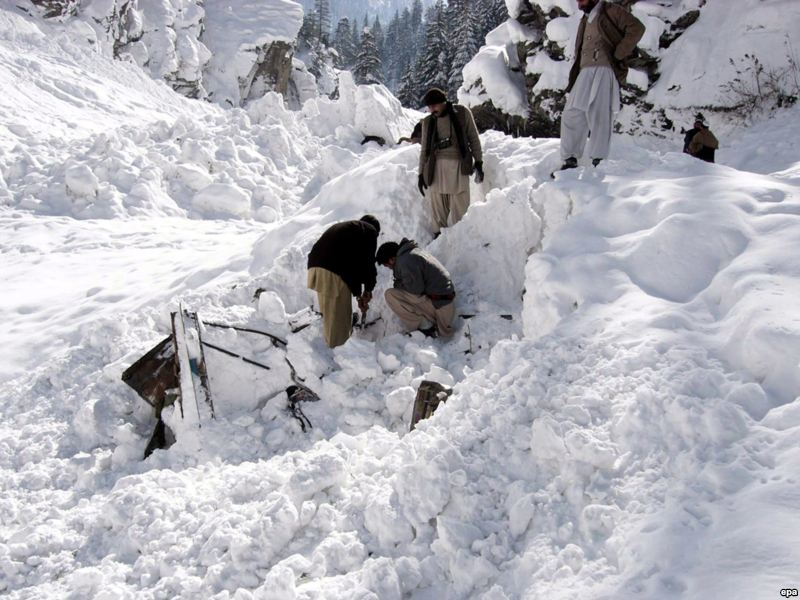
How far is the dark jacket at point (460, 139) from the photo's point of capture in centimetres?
567

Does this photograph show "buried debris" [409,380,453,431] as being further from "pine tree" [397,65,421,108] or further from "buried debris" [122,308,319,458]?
"pine tree" [397,65,421,108]

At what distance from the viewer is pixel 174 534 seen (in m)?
2.94

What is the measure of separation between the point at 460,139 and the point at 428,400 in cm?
300

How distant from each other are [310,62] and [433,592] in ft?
148

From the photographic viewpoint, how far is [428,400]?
12.5ft

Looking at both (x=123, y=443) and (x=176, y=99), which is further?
(x=176, y=99)

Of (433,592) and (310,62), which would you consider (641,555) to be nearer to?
(433,592)

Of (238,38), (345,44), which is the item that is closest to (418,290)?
(238,38)

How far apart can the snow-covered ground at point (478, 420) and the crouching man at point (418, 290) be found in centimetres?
22

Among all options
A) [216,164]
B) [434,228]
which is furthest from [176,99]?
[434,228]

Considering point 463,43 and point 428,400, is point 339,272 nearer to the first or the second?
point 428,400

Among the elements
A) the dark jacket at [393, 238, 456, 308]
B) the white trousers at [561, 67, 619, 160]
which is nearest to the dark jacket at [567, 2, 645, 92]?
the white trousers at [561, 67, 619, 160]

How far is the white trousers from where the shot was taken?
481cm

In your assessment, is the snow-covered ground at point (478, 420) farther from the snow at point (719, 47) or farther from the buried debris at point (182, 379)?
the snow at point (719, 47)
